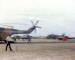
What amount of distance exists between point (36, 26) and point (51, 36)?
55.1 metres

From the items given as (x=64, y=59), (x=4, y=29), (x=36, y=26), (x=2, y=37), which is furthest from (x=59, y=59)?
(x=36, y=26)

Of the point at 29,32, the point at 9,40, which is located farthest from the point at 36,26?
the point at 9,40

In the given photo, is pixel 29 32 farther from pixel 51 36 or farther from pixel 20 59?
pixel 51 36

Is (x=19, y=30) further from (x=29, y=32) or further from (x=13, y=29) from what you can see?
(x=29, y=32)

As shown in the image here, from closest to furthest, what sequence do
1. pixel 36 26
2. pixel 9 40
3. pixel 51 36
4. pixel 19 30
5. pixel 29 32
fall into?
1. pixel 9 40
2. pixel 19 30
3. pixel 29 32
4. pixel 36 26
5. pixel 51 36

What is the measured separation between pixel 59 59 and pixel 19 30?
3762cm

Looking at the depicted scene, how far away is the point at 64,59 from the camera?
39.2 ft

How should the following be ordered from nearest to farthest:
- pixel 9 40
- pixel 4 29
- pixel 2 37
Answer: pixel 9 40
pixel 2 37
pixel 4 29

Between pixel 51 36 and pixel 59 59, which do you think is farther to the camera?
pixel 51 36

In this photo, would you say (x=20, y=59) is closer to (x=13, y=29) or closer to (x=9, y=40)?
(x=9, y=40)

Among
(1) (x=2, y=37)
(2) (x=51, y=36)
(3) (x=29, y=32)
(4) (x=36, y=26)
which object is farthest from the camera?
(2) (x=51, y=36)

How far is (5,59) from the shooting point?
40.5ft

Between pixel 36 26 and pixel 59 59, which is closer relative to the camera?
pixel 59 59

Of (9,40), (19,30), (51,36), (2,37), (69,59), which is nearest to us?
(69,59)
